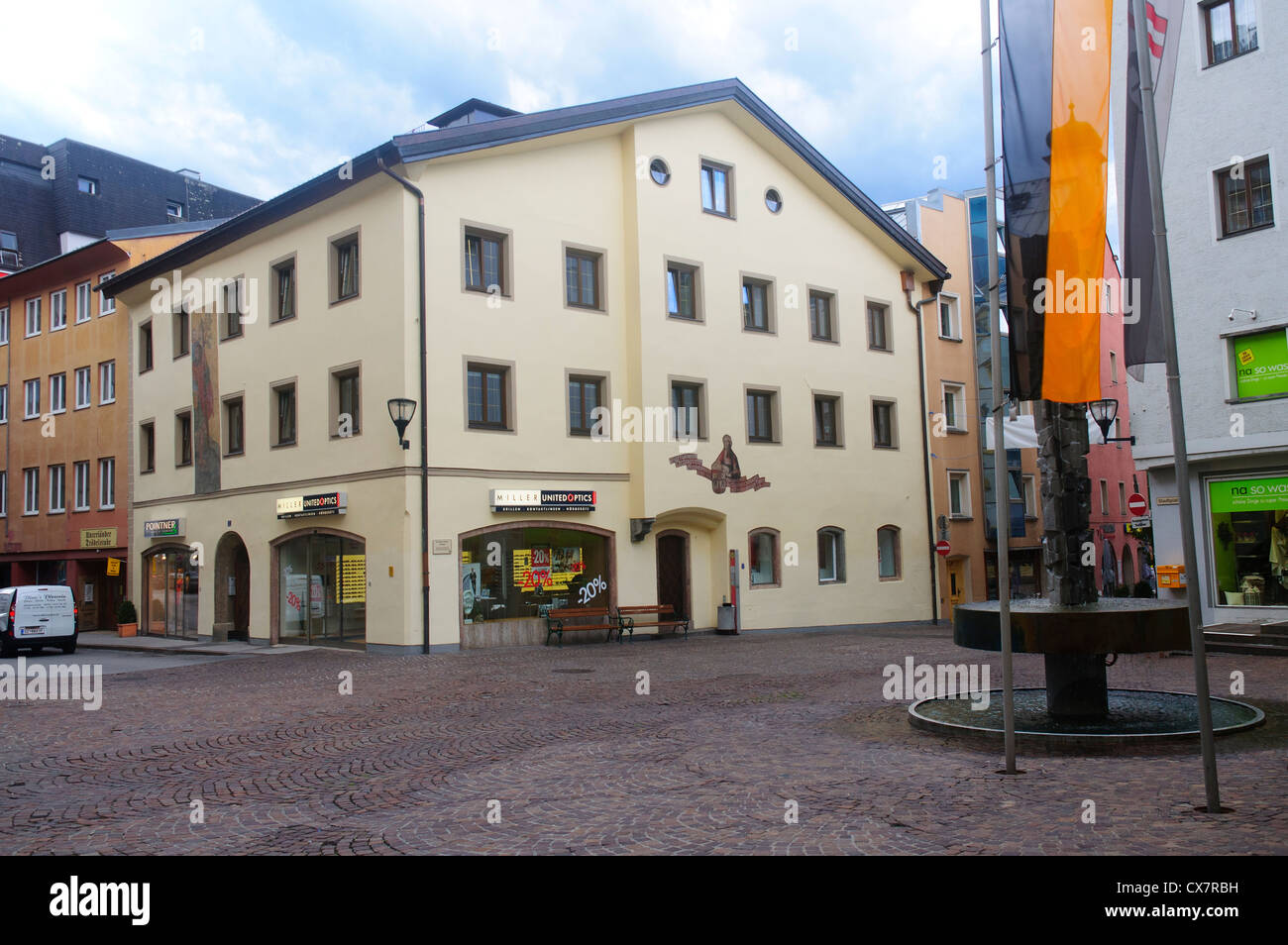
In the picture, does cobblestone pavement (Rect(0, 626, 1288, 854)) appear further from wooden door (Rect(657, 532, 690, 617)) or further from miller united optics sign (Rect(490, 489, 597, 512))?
wooden door (Rect(657, 532, 690, 617))

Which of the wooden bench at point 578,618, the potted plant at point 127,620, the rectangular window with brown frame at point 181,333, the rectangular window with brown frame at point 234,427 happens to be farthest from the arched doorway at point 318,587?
the potted plant at point 127,620

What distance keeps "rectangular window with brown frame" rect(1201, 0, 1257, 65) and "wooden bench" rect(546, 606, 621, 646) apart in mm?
16187

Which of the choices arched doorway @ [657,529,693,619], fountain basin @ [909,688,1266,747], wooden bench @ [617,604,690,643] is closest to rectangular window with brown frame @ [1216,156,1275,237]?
fountain basin @ [909,688,1266,747]

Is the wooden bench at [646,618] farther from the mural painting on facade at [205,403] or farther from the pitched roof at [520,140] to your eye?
the mural painting on facade at [205,403]

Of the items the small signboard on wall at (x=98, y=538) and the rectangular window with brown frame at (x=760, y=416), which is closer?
the rectangular window with brown frame at (x=760, y=416)

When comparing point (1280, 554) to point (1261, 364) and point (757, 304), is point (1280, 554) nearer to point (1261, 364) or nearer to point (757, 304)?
point (1261, 364)

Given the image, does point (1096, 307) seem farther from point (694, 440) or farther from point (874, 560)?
point (874, 560)

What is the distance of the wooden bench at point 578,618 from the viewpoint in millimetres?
23250

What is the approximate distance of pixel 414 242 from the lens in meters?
22.1

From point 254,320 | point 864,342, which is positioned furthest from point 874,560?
point 254,320

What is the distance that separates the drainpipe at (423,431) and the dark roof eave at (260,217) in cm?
51

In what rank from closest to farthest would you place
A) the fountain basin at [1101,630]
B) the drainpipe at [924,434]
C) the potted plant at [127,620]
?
1. the fountain basin at [1101,630]
2. the potted plant at [127,620]
3. the drainpipe at [924,434]

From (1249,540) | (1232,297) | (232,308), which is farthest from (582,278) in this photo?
(1249,540)

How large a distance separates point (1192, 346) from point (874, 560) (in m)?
11.7
